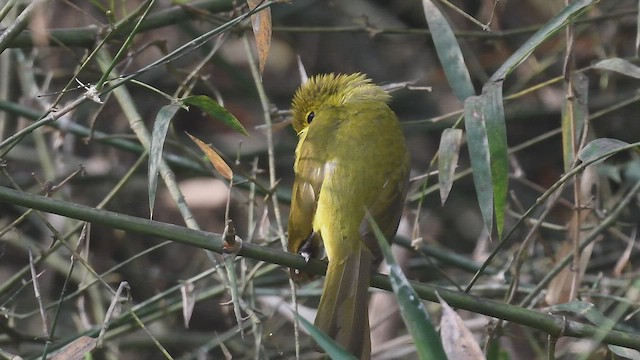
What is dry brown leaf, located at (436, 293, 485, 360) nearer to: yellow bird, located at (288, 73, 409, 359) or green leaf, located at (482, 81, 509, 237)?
green leaf, located at (482, 81, 509, 237)

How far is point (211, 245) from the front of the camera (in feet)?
6.98

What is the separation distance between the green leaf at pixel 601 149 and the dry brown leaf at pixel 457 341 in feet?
1.87

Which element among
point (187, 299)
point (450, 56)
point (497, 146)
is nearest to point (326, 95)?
point (450, 56)

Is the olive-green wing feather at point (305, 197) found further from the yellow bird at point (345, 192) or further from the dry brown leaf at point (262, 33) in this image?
the dry brown leaf at point (262, 33)

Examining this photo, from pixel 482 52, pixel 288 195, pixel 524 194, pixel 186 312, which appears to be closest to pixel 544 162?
pixel 524 194

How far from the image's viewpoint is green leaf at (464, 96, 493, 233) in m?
2.36

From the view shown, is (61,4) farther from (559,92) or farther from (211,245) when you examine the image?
(211,245)

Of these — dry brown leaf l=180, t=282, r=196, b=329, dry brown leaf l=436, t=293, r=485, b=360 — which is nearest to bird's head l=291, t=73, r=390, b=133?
dry brown leaf l=180, t=282, r=196, b=329

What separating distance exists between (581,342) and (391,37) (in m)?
2.61

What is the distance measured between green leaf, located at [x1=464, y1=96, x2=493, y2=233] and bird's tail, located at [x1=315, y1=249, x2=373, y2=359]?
43 centimetres

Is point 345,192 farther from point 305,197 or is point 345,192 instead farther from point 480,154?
point 480,154

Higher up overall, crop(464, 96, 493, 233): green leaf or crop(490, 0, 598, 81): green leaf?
crop(490, 0, 598, 81): green leaf

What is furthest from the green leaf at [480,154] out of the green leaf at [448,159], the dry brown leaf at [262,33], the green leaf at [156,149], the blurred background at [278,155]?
the blurred background at [278,155]

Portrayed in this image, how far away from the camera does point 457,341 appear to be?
198 cm
